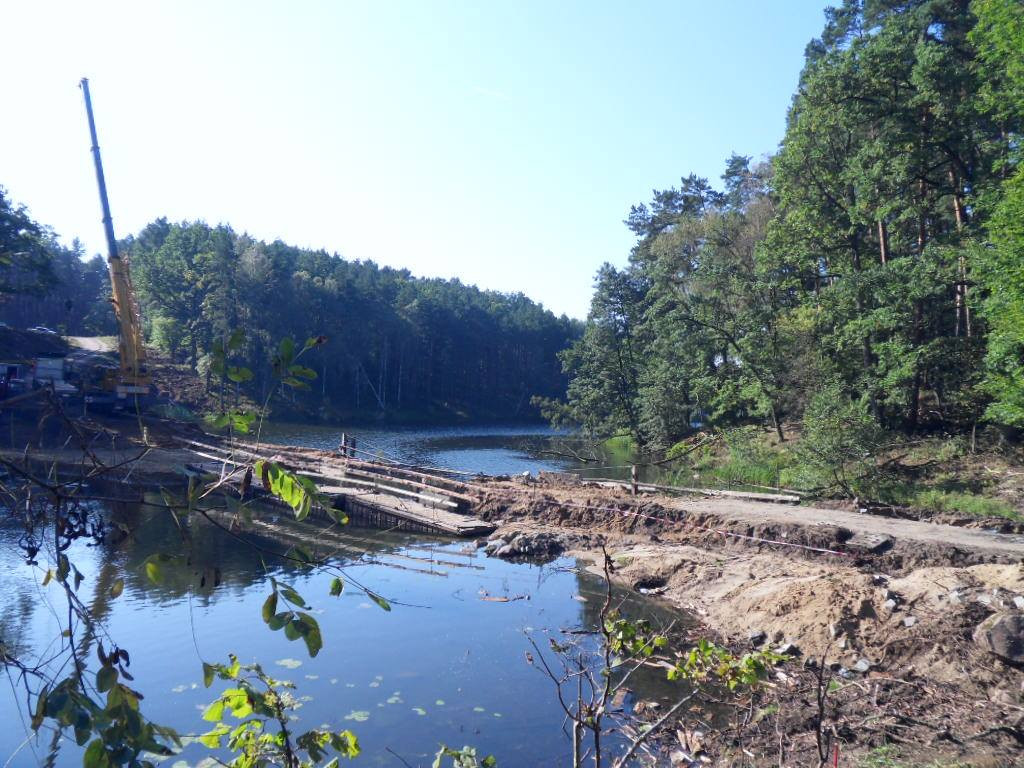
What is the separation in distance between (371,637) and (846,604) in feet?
25.0

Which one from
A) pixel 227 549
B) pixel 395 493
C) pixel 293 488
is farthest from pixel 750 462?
pixel 293 488

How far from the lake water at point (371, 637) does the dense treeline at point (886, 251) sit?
1281 centimetres

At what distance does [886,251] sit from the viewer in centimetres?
2761

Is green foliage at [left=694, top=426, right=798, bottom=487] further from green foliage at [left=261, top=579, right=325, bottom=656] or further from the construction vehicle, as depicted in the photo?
the construction vehicle

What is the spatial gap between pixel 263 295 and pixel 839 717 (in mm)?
53816

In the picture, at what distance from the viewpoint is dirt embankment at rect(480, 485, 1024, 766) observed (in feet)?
24.8

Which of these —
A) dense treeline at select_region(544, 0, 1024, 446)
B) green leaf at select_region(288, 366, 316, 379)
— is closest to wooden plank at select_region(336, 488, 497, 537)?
dense treeline at select_region(544, 0, 1024, 446)

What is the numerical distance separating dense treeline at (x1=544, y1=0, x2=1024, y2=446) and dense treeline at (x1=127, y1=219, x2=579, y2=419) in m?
23.0

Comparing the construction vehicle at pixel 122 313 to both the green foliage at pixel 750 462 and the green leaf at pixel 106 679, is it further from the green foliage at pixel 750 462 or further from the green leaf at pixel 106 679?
the green leaf at pixel 106 679

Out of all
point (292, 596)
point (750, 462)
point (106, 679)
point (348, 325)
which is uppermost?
point (348, 325)

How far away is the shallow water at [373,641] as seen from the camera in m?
8.52

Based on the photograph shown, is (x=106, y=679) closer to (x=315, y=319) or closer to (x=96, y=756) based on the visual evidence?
(x=96, y=756)

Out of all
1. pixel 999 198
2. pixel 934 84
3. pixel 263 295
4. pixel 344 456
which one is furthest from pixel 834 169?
pixel 263 295

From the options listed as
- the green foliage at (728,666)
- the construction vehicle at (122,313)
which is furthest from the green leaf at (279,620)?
the construction vehicle at (122,313)
